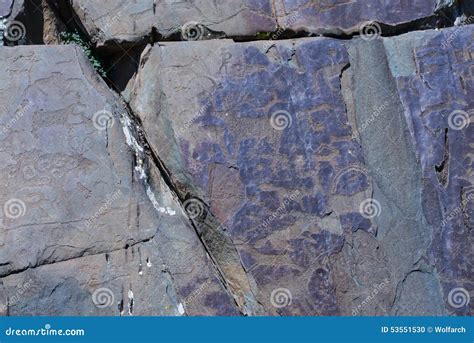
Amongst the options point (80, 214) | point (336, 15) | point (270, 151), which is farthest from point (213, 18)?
point (80, 214)

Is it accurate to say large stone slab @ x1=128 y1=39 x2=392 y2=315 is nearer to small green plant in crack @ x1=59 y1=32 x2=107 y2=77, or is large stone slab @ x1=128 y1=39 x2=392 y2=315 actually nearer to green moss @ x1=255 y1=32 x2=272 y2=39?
green moss @ x1=255 y1=32 x2=272 y2=39

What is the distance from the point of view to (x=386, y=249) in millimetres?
3533

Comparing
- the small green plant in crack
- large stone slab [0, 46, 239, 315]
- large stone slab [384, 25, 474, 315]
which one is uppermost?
the small green plant in crack

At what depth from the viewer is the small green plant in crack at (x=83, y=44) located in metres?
3.89

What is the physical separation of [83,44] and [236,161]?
1.03 m

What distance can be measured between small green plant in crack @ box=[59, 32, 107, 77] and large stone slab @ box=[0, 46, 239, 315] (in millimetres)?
229

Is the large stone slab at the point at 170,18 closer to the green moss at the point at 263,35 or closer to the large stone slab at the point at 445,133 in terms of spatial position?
the green moss at the point at 263,35

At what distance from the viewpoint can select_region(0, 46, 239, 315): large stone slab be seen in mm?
3352

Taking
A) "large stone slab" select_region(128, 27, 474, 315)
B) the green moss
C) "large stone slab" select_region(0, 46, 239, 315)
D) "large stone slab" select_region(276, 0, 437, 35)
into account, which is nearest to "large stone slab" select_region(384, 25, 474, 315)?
"large stone slab" select_region(128, 27, 474, 315)

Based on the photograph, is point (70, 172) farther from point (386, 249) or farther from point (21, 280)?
point (386, 249)

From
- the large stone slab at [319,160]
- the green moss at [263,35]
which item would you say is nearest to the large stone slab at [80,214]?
the large stone slab at [319,160]

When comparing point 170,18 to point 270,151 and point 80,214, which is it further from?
point 80,214

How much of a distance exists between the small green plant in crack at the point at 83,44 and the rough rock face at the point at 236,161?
0.02m

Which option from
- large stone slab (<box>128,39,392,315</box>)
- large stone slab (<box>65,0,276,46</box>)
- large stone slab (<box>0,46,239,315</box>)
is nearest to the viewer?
large stone slab (<box>0,46,239,315</box>)
